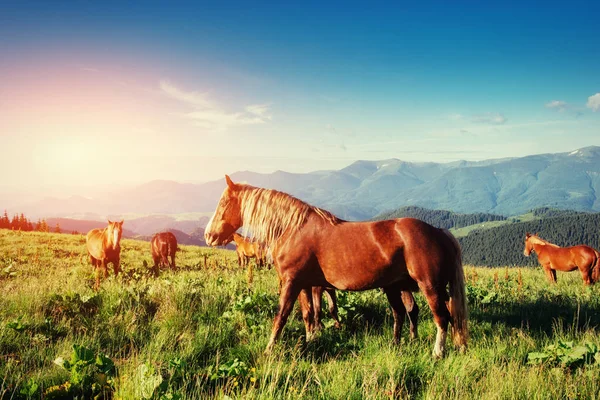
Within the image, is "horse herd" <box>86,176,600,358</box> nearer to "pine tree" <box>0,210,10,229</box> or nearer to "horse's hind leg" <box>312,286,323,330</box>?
"horse's hind leg" <box>312,286,323,330</box>

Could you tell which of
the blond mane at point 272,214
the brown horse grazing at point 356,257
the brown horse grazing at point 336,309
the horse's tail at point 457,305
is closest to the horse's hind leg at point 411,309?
the brown horse grazing at point 336,309

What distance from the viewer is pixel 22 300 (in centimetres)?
609

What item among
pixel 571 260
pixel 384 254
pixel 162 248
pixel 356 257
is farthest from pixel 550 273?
pixel 162 248

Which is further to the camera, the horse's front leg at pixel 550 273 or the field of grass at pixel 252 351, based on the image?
the horse's front leg at pixel 550 273

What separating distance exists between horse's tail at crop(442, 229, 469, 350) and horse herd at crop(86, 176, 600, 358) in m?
0.01

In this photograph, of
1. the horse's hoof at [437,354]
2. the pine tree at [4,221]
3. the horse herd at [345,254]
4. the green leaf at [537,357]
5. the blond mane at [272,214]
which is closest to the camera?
the green leaf at [537,357]

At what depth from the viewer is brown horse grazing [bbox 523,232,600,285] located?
14.8 meters

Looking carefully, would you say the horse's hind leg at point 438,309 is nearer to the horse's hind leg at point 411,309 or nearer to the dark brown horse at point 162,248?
the horse's hind leg at point 411,309

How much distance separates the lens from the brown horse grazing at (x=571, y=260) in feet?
48.7

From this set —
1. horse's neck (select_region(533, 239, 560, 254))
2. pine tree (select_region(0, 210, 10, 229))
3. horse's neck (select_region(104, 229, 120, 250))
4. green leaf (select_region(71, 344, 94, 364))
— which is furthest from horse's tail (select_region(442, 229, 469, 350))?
pine tree (select_region(0, 210, 10, 229))

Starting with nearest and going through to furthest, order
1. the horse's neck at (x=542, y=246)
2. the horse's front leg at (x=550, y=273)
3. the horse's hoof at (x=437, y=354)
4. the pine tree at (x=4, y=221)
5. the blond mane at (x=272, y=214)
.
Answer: the horse's hoof at (x=437, y=354), the blond mane at (x=272, y=214), the horse's front leg at (x=550, y=273), the horse's neck at (x=542, y=246), the pine tree at (x=4, y=221)

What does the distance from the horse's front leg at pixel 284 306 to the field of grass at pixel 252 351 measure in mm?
166

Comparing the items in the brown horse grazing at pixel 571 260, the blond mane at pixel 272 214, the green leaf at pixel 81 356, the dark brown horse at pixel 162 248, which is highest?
the blond mane at pixel 272 214

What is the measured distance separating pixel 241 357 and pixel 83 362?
1808mm
